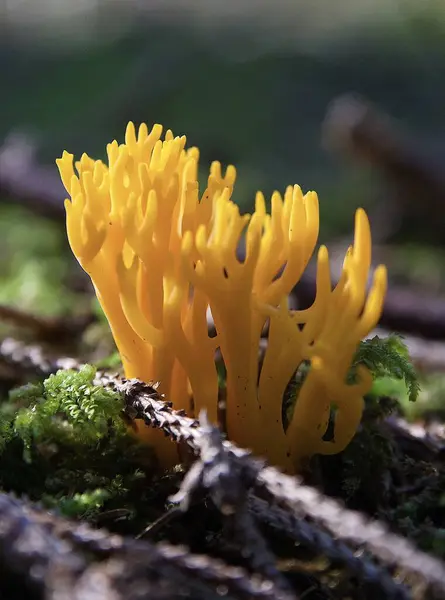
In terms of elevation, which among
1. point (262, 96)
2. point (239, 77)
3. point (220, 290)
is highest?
point (239, 77)

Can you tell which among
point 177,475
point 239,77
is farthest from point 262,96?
point 177,475

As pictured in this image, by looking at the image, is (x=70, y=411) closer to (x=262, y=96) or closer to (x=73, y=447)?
(x=73, y=447)

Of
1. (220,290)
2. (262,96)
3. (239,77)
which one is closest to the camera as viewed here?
(220,290)

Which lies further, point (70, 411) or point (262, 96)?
point (262, 96)

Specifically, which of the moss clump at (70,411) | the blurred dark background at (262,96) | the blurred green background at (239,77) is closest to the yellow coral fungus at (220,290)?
the moss clump at (70,411)

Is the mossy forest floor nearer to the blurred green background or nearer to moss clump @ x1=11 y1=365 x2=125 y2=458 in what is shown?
moss clump @ x1=11 y1=365 x2=125 y2=458

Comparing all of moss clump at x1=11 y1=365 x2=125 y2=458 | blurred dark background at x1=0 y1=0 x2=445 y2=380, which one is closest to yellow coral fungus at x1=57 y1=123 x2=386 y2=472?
moss clump at x1=11 y1=365 x2=125 y2=458

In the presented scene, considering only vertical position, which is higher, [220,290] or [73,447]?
[220,290]
